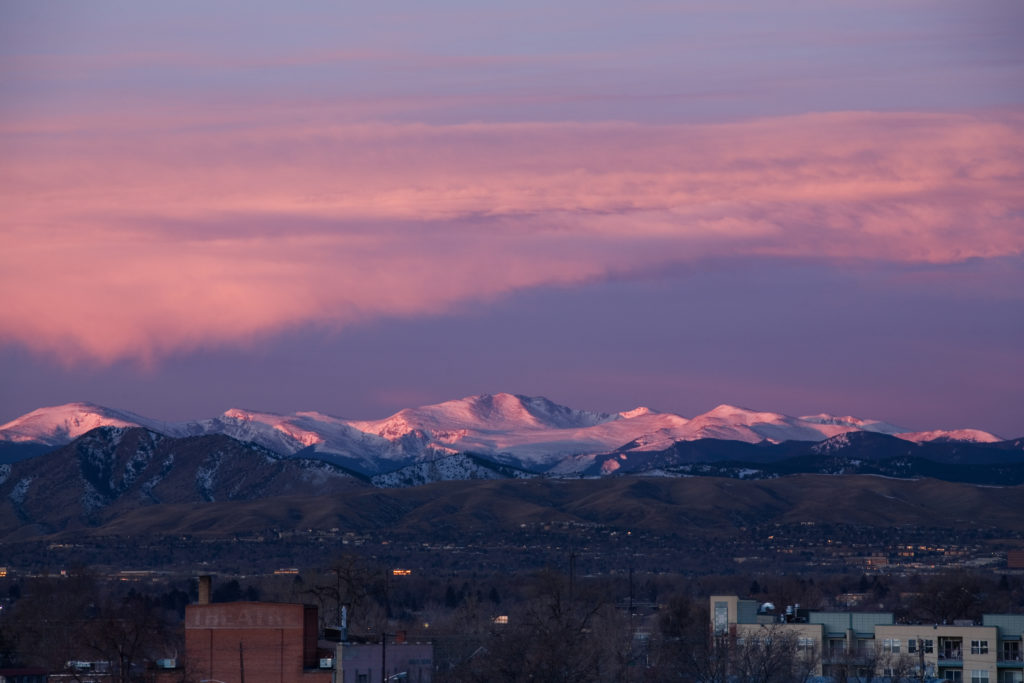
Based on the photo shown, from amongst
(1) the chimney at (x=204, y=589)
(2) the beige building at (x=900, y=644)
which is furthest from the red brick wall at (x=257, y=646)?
(2) the beige building at (x=900, y=644)

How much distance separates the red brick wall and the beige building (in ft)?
121

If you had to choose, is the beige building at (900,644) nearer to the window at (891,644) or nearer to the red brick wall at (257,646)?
the window at (891,644)

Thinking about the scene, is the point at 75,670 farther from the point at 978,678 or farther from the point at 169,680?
the point at 978,678

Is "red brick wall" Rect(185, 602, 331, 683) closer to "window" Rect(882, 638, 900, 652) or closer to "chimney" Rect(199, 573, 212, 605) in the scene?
"chimney" Rect(199, 573, 212, 605)

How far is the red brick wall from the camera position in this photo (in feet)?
354

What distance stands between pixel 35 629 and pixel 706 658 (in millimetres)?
73354

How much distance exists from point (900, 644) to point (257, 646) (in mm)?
52804

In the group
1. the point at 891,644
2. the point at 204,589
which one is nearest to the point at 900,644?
the point at 891,644

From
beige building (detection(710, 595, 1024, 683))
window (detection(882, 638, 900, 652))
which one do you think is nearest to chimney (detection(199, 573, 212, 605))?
beige building (detection(710, 595, 1024, 683))

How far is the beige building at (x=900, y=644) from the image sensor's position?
132 metres

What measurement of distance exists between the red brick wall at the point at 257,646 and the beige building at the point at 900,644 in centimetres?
3679

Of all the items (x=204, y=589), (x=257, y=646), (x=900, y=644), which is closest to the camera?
(x=257, y=646)

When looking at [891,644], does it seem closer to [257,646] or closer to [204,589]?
[204,589]

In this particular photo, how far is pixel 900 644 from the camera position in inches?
5522
